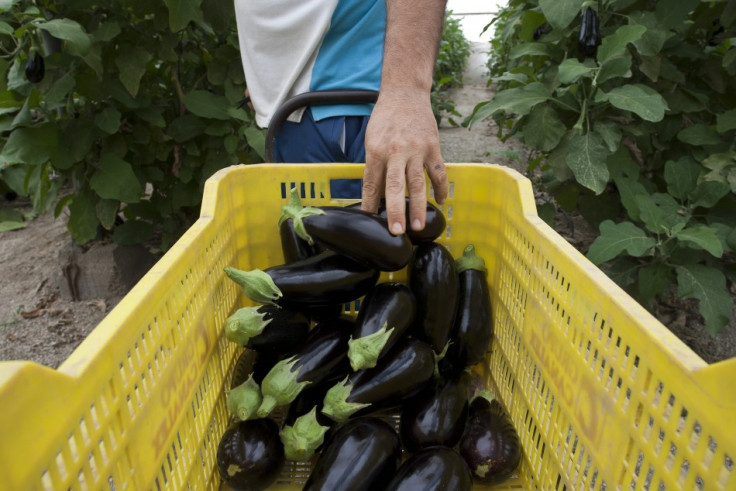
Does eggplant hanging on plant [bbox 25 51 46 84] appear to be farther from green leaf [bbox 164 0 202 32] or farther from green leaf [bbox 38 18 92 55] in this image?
green leaf [bbox 164 0 202 32]

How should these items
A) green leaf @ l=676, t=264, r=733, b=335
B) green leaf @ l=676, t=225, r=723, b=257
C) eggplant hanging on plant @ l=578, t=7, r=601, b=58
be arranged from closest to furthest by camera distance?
green leaf @ l=676, t=225, r=723, b=257 → green leaf @ l=676, t=264, r=733, b=335 → eggplant hanging on plant @ l=578, t=7, r=601, b=58

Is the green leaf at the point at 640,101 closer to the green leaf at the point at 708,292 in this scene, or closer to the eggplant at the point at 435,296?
the green leaf at the point at 708,292

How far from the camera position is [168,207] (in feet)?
7.98

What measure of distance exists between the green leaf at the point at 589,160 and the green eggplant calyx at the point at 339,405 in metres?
1.20

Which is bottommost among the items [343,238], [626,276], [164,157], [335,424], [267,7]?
[626,276]

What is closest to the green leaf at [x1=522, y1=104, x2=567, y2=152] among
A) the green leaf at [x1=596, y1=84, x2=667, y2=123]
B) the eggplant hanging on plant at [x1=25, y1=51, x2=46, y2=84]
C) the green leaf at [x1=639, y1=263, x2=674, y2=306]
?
the green leaf at [x1=596, y1=84, x2=667, y2=123]

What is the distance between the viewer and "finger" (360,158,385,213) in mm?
1124

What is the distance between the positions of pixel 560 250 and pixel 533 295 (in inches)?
6.8

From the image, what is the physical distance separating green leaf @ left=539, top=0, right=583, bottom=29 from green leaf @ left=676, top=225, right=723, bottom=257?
0.77m

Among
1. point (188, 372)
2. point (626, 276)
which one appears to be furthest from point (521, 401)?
point (626, 276)

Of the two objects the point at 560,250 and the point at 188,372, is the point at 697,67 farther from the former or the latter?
the point at 188,372

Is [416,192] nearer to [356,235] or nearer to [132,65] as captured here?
[356,235]

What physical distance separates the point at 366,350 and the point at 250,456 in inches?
10.9

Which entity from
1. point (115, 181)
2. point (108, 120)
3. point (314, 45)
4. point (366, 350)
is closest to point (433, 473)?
point (366, 350)
